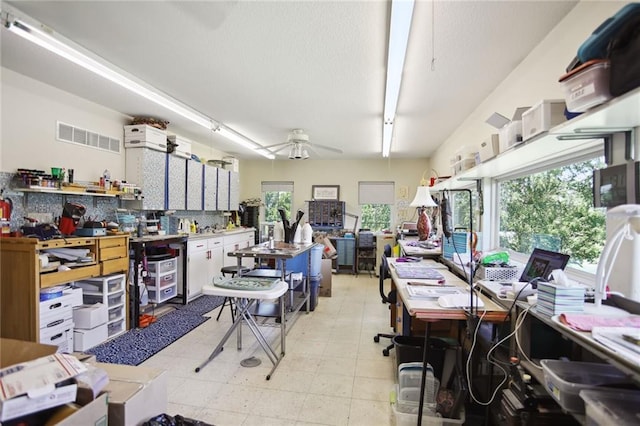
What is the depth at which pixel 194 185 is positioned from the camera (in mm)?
5367

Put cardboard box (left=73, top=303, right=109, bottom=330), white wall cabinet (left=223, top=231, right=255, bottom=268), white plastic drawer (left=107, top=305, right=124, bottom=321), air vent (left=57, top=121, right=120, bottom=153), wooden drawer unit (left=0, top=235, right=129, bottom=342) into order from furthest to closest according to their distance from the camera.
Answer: white wall cabinet (left=223, top=231, right=255, bottom=268)
air vent (left=57, top=121, right=120, bottom=153)
white plastic drawer (left=107, top=305, right=124, bottom=321)
cardboard box (left=73, top=303, right=109, bottom=330)
wooden drawer unit (left=0, top=235, right=129, bottom=342)

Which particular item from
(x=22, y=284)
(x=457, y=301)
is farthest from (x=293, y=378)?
(x=22, y=284)

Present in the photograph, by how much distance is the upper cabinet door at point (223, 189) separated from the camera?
20.5 ft

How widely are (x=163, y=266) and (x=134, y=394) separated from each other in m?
3.14

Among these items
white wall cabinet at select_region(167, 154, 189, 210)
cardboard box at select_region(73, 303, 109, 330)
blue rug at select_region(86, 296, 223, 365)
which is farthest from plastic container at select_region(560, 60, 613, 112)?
white wall cabinet at select_region(167, 154, 189, 210)

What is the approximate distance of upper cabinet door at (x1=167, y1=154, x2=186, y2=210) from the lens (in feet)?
15.6

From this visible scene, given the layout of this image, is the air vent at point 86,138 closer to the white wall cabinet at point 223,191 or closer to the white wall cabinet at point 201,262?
the white wall cabinet at point 201,262

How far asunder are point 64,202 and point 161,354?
212cm

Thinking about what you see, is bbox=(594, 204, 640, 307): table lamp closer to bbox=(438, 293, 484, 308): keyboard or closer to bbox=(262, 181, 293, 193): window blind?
bbox=(438, 293, 484, 308): keyboard

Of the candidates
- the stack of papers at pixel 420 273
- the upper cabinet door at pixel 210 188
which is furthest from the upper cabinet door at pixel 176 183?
the stack of papers at pixel 420 273

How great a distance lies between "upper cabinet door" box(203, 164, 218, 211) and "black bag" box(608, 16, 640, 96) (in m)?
5.63

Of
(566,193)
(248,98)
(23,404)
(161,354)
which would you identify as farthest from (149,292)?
(566,193)

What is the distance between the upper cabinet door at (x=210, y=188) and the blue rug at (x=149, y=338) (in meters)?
2.16

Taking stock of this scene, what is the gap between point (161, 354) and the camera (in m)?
3.00
